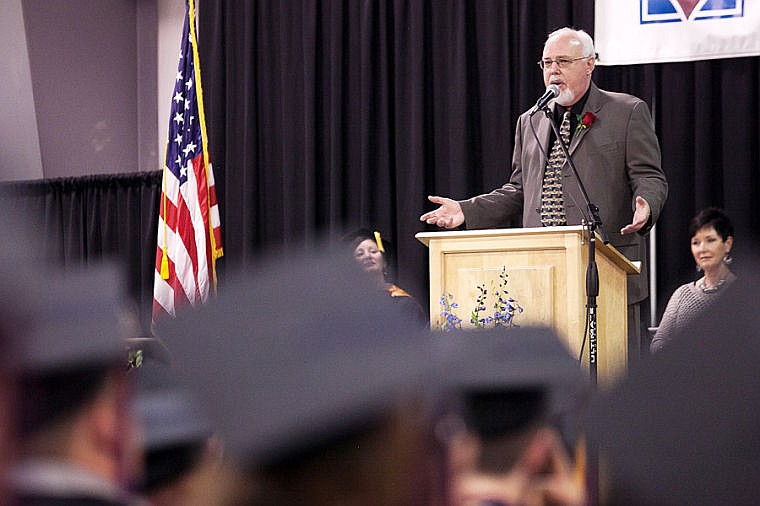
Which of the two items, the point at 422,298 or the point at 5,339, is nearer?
the point at 5,339

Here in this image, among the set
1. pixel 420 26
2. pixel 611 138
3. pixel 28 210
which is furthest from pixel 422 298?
pixel 28 210

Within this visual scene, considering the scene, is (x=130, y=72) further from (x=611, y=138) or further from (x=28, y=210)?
(x=28, y=210)

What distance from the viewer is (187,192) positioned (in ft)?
14.6

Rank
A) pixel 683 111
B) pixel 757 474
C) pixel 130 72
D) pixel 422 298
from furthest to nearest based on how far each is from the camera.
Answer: pixel 130 72
pixel 422 298
pixel 683 111
pixel 757 474

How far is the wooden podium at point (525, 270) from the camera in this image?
275 cm

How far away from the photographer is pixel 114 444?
0.16 m

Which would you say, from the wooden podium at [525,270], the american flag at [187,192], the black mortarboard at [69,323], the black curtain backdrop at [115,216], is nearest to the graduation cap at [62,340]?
the black mortarboard at [69,323]

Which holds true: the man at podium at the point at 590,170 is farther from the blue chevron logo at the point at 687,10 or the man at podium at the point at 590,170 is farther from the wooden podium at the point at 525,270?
the blue chevron logo at the point at 687,10

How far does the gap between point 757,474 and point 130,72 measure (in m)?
6.01

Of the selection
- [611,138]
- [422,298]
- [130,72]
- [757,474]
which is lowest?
[422,298]

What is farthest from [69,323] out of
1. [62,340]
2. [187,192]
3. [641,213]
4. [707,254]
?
[187,192]

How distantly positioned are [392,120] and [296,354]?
198 inches

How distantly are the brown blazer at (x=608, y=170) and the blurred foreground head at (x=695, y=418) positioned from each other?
3035 mm

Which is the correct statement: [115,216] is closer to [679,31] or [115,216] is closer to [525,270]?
[679,31]
